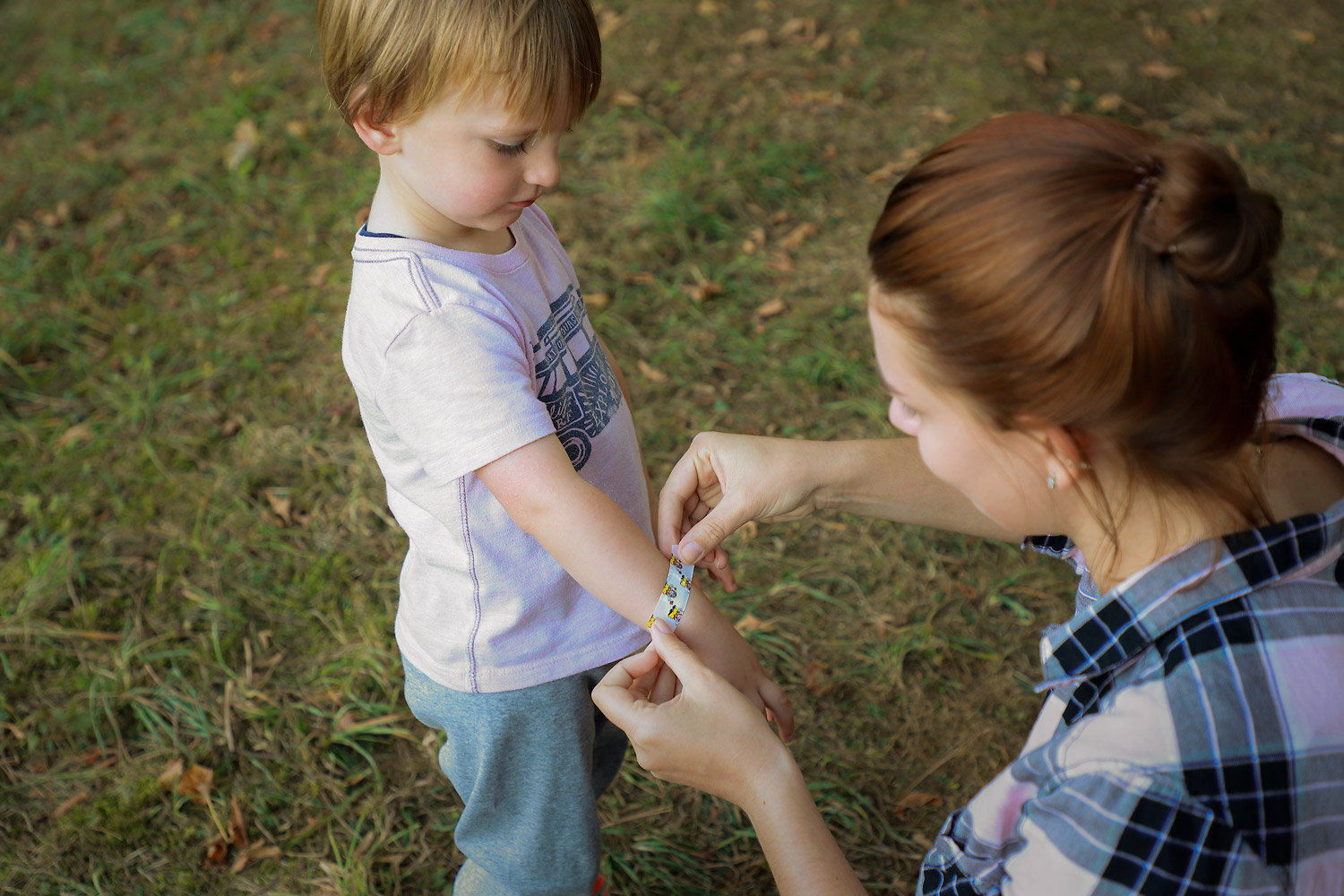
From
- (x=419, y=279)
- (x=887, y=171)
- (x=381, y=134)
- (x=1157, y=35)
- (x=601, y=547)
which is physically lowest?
(x=887, y=171)

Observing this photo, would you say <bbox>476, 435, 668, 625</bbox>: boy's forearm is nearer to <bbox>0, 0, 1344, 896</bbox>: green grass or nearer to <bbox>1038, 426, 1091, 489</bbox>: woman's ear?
<bbox>1038, 426, 1091, 489</bbox>: woman's ear

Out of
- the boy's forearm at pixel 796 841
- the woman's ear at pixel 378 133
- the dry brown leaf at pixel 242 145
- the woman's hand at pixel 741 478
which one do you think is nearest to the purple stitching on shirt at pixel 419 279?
the woman's ear at pixel 378 133

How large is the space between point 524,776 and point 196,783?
4.36ft

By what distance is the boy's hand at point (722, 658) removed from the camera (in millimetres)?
1735

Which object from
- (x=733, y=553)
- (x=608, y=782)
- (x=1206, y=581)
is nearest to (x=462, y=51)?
(x=1206, y=581)

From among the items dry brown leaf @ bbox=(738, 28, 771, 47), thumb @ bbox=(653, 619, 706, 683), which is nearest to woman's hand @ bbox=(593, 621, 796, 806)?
thumb @ bbox=(653, 619, 706, 683)

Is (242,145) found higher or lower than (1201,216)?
lower

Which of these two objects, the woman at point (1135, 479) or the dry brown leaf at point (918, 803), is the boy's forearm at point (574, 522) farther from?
the dry brown leaf at point (918, 803)

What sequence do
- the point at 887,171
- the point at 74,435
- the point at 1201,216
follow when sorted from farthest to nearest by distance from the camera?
the point at 887,171
the point at 74,435
the point at 1201,216

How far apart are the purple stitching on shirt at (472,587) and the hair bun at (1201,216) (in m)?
A: 1.12

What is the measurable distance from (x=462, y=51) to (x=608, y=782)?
1654 millimetres

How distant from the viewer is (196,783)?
8.98ft

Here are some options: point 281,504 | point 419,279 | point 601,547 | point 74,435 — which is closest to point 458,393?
point 419,279

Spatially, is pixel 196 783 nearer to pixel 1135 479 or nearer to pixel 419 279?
pixel 419 279
